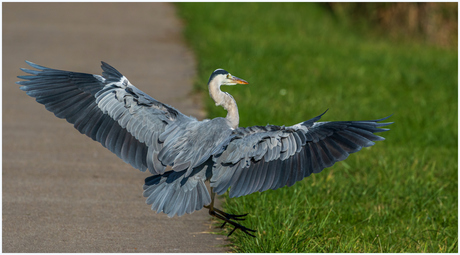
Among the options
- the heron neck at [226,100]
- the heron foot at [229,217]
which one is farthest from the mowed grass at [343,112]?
the heron neck at [226,100]

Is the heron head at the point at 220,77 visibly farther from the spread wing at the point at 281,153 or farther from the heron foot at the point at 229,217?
the heron foot at the point at 229,217

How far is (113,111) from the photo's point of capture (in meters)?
4.51

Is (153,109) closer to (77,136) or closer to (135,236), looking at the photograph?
(135,236)

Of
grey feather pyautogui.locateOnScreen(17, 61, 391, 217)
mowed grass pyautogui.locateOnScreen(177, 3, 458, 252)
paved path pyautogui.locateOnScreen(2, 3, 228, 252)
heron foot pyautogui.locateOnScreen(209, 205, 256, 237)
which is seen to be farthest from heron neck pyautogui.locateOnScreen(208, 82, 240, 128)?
paved path pyautogui.locateOnScreen(2, 3, 228, 252)

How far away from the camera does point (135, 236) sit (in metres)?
A: 4.73

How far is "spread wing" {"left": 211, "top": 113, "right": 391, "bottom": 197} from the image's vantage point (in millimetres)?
4098

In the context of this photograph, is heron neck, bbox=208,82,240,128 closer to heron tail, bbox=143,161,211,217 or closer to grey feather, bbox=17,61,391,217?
grey feather, bbox=17,61,391,217

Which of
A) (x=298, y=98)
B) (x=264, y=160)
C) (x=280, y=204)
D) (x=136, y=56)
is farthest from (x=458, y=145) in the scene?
(x=136, y=56)

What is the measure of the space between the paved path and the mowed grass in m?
0.41

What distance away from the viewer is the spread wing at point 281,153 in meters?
4.10

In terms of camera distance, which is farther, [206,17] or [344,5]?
[344,5]

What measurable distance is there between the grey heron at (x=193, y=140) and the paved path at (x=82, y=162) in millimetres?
545

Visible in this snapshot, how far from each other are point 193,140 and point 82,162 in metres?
2.37

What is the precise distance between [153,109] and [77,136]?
2886 mm
